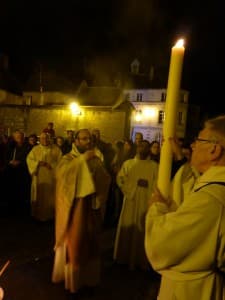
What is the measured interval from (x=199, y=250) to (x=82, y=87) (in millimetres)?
40364

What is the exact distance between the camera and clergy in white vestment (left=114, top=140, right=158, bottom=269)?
6.06 m

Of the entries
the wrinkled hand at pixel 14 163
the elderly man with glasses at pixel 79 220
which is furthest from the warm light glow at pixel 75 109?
the elderly man with glasses at pixel 79 220

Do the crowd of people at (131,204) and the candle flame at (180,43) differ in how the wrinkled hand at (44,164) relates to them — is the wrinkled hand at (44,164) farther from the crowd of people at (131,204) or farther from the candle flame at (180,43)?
the candle flame at (180,43)

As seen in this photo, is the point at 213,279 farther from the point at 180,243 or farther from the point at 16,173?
the point at 16,173

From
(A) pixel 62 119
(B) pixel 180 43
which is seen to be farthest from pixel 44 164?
(A) pixel 62 119

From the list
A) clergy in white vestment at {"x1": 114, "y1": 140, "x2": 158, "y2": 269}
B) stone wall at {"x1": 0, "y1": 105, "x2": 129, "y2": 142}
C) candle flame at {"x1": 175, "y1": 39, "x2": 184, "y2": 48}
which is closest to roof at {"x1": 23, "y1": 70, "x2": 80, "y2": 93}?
stone wall at {"x1": 0, "y1": 105, "x2": 129, "y2": 142}

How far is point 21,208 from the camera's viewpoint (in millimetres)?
A: 9789

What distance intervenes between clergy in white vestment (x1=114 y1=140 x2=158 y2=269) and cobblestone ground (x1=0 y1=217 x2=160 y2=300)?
221 mm

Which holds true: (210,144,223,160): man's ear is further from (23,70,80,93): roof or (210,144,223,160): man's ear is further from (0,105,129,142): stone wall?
(23,70,80,93): roof

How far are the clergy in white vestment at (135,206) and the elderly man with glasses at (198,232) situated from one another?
4.15 metres

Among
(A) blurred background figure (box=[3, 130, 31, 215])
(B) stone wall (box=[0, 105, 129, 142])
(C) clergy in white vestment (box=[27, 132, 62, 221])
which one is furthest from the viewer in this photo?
(B) stone wall (box=[0, 105, 129, 142])

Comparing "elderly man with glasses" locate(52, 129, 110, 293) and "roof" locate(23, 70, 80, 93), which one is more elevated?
"roof" locate(23, 70, 80, 93)

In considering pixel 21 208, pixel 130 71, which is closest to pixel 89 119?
pixel 130 71

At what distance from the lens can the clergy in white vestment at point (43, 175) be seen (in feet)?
28.2
